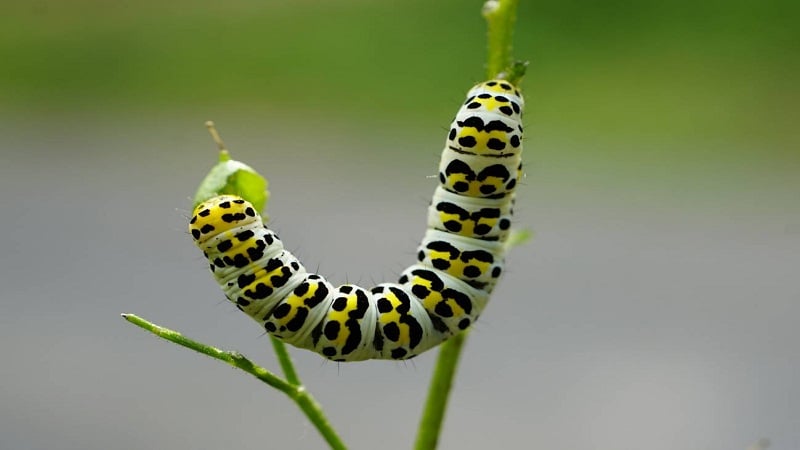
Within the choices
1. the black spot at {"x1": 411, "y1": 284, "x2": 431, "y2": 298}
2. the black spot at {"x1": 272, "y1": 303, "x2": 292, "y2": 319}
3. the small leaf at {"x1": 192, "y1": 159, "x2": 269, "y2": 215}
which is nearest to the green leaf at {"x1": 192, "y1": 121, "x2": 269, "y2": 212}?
the small leaf at {"x1": 192, "y1": 159, "x2": 269, "y2": 215}

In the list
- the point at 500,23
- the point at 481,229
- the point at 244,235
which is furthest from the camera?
the point at 481,229

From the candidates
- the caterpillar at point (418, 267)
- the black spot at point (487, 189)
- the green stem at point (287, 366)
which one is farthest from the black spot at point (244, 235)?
the black spot at point (487, 189)

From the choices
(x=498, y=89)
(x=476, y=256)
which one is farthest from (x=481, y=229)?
(x=498, y=89)

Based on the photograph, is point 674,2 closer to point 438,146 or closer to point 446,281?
point 438,146

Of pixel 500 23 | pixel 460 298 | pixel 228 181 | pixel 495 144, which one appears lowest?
pixel 460 298

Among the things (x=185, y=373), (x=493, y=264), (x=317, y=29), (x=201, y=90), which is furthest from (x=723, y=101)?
(x=493, y=264)

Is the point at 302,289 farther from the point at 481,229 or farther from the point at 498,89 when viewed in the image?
the point at 498,89
